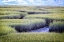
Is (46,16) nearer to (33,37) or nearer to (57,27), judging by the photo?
(57,27)

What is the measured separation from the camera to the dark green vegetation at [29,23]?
1.94m

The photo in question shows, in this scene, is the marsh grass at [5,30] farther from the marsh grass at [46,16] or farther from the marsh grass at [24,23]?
the marsh grass at [46,16]

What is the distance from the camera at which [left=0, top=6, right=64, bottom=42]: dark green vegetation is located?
194cm

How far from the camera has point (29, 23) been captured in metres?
2.08

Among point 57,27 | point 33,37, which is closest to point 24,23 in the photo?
point 33,37

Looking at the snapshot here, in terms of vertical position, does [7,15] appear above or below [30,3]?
below

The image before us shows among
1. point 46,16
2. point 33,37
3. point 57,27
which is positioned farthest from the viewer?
point 46,16

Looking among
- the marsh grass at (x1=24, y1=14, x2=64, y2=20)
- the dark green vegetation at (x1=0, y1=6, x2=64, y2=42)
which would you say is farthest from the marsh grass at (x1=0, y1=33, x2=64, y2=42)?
the marsh grass at (x1=24, y1=14, x2=64, y2=20)

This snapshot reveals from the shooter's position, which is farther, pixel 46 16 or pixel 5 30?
pixel 46 16

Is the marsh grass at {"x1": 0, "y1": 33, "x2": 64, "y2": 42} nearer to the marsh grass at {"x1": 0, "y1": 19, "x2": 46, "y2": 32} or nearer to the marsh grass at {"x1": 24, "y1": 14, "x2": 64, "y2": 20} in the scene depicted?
the marsh grass at {"x1": 0, "y1": 19, "x2": 46, "y2": 32}

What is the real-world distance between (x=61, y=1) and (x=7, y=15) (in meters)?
0.82

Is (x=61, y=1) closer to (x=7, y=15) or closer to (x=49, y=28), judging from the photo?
(x=49, y=28)

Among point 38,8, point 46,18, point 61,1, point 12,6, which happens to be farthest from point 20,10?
point 61,1

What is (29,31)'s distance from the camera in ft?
6.64
